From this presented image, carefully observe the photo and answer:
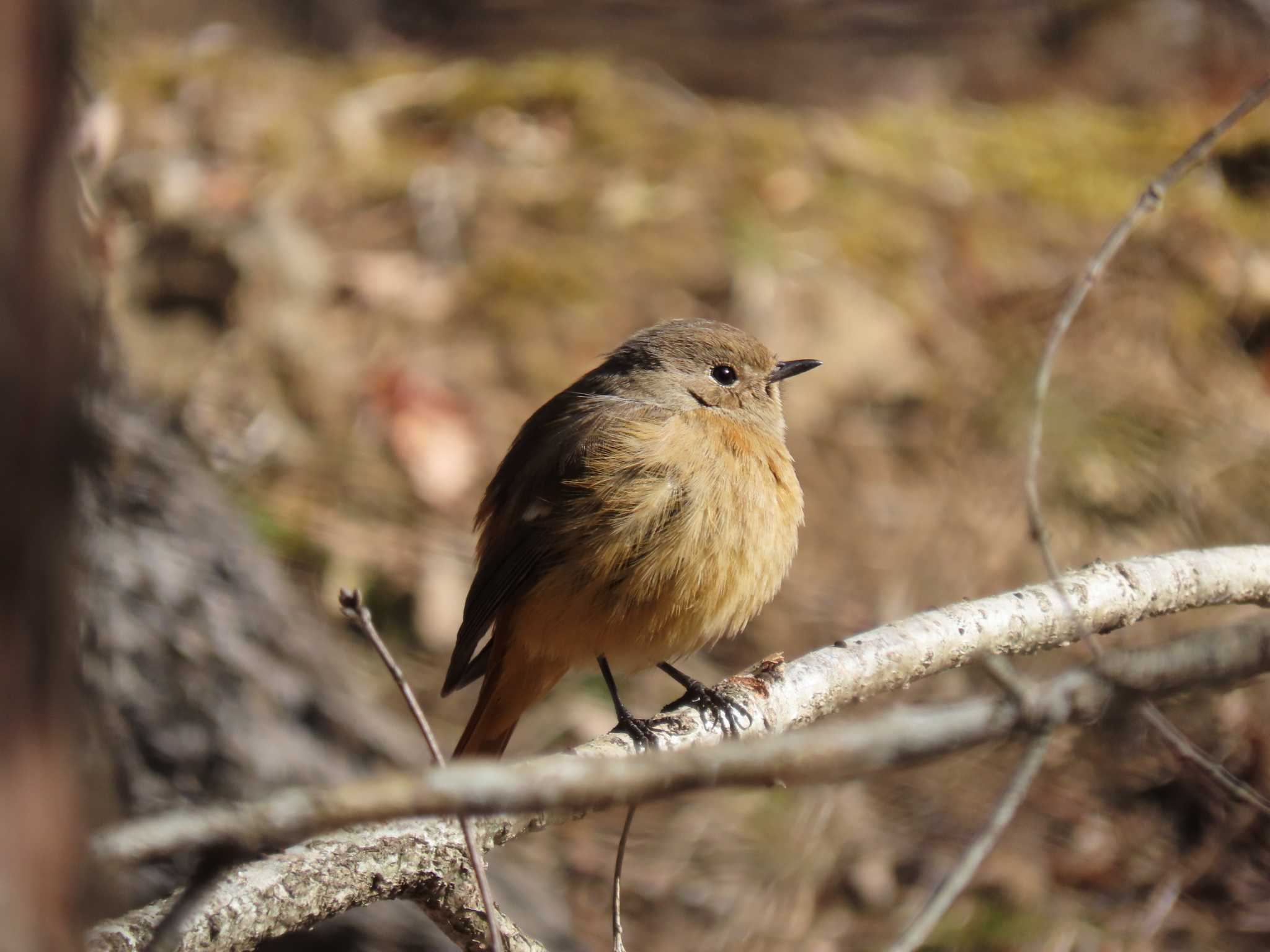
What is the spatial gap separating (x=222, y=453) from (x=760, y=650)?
104 inches

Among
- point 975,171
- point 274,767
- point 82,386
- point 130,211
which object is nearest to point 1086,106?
point 975,171

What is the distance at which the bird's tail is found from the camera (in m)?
3.82

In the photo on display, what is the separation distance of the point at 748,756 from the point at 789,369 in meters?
3.11

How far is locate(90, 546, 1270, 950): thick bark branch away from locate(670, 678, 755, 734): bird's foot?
0.08 ft

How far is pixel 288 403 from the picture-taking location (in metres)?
6.33

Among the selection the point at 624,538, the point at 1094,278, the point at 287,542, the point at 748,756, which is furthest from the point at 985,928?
the point at 748,756

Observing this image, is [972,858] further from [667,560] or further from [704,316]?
[704,316]

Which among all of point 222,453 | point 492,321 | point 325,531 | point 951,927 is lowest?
point 951,927

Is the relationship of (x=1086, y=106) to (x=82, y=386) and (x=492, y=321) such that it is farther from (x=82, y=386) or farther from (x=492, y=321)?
(x=82, y=386)

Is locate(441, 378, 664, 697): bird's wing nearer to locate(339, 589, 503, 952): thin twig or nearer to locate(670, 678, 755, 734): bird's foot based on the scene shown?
locate(670, 678, 755, 734): bird's foot

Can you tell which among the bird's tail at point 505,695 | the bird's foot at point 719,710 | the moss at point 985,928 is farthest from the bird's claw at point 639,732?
the moss at point 985,928

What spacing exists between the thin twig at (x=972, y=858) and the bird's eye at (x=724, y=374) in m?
2.66

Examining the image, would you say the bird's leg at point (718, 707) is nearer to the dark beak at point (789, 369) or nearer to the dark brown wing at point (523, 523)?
the dark brown wing at point (523, 523)

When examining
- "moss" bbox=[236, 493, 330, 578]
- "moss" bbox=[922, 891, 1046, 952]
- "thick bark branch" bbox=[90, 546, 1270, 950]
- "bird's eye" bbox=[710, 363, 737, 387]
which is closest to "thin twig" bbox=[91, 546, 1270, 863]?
"thick bark branch" bbox=[90, 546, 1270, 950]
